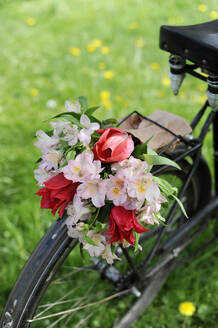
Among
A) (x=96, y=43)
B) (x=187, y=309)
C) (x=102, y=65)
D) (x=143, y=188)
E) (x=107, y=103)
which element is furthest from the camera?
(x=96, y=43)

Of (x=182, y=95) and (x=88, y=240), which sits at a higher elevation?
(x=88, y=240)

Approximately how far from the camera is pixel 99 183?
1.09m

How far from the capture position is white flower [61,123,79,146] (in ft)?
3.89

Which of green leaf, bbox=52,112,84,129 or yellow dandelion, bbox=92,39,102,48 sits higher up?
green leaf, bbox=52,112,84,129

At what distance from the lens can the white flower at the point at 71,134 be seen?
119 centimetres

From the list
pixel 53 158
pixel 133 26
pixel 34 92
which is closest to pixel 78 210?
pixel 53 158

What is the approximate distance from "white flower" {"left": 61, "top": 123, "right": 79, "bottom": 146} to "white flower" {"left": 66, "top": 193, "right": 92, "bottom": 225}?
167mm

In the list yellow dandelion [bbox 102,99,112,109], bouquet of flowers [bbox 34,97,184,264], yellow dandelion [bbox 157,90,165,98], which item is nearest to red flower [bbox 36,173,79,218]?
bouquet of flowers [bbox 34,97,184,264]

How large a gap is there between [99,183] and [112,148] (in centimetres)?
11

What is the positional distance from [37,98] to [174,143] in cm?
218

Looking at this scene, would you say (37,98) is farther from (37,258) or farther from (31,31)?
(37,258)

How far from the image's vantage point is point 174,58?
5.18 feet

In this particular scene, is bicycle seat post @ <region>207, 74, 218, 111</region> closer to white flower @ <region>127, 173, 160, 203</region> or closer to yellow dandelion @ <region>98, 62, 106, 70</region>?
white flower @ <region>127, 173, 160, 203</region>

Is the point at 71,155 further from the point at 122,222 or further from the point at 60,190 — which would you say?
the point at 122,222
